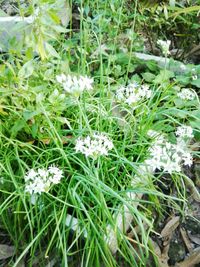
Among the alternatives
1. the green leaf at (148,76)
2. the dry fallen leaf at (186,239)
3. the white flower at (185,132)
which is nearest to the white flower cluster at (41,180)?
the white flower at (185,132)

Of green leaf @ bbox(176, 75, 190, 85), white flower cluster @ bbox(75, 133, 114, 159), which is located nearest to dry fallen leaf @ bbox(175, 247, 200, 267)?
white flower cluster @ bbox(75, 133, 114, 159)

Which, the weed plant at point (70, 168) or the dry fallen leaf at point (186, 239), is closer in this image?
the weed plant at point (70, 168)

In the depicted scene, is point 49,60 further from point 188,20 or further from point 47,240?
point 188,20

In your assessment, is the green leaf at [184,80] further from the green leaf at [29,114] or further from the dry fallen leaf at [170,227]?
the green leaf at [29,114]

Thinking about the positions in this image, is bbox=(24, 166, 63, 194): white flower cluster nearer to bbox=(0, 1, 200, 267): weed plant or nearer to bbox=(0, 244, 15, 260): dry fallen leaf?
bbox=(0, 1, 200, 267): weed plant

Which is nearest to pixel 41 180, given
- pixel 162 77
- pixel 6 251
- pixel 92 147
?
pixel 92 147

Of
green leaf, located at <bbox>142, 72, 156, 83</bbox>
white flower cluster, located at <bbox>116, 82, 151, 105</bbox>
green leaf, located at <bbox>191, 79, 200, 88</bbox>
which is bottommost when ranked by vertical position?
green leaf, located at <bbox>191, 79, 200, 88</bbox>

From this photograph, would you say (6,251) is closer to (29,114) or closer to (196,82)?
(29,114)

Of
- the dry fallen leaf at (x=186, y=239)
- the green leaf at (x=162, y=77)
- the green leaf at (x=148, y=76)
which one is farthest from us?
the green leaf at (x=148, y=76)
